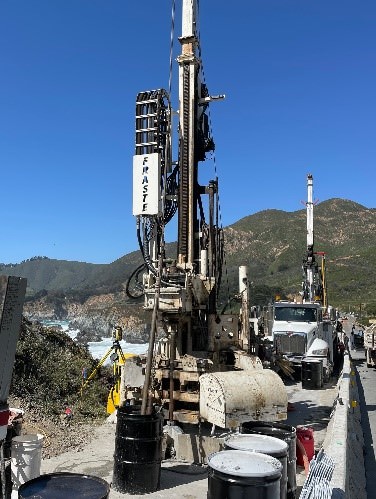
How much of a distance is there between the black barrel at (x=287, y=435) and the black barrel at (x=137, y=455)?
1226 millimetres

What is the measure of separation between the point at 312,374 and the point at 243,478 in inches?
435

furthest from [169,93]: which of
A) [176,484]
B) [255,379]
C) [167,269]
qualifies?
[176,484]

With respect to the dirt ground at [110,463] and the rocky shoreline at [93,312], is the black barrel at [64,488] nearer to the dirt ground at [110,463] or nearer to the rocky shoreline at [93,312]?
the dirt ground at [110,463]

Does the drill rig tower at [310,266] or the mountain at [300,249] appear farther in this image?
the mountain at [300,249]

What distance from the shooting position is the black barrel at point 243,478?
13.2 ft

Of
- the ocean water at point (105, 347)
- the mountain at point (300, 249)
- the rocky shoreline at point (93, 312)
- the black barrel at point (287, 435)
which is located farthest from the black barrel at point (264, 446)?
the mountain at point (300, 249)

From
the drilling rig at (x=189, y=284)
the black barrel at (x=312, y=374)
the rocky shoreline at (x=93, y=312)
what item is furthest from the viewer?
the rocky shoreline at (x=93, y=312)

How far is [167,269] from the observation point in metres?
9.96

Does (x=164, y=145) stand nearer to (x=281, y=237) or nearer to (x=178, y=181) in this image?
(x=178, y=181)

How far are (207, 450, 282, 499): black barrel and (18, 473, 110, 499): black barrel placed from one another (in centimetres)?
90

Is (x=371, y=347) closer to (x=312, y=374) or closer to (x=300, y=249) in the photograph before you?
(x=312, y=374)

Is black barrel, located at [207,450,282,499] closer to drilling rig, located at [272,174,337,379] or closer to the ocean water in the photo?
drilling rig, located at [272,174,337,379]

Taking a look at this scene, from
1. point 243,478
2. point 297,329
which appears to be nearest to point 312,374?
point 297,329

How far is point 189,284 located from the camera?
9.35m
